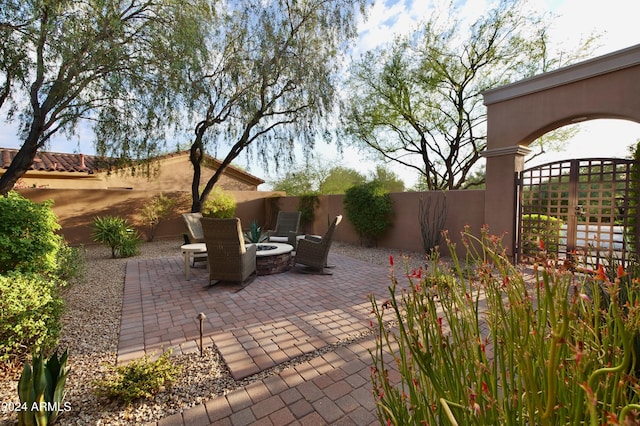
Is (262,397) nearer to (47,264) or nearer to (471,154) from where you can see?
(47,264)

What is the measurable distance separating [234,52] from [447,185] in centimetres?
1126

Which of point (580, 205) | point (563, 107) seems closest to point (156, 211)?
point (563, 107)

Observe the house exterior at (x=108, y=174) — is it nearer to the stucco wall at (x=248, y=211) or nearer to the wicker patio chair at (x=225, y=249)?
the stucco wall at (x=248, y=211)

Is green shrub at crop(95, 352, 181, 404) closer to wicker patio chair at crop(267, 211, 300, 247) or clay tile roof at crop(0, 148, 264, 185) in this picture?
wicker patio chair at crop(267, 211, 300, 247)

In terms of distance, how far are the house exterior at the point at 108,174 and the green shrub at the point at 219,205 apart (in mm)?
1228

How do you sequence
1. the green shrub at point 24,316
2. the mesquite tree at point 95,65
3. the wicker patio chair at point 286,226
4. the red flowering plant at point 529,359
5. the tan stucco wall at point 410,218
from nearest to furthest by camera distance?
1. the red flowering plant at point 529,359
2. the green shrub at point 24,316
3. the mesquite tree at point 95,65
4. the tan stucco wall at point 410,218
5. the wicker patio chair at point 286,226

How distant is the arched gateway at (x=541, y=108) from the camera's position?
4422mm

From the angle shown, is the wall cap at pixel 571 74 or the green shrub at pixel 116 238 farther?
the green shrub at pixel 116 238

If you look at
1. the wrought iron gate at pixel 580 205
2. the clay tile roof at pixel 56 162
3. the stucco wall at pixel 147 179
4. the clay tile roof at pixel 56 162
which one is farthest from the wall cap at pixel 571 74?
the clay tile roof at pixel 56 162

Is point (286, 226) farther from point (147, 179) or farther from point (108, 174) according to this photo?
point (147, 179)

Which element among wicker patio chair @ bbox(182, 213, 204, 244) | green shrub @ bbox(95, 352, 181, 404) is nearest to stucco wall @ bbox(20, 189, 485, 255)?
wicker patio chair @ bbox(182, 213, 204, 244)

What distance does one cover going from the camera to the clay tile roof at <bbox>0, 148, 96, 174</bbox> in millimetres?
11297

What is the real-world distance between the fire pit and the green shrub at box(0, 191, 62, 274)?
9.38 feet

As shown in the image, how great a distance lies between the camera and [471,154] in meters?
13.3
